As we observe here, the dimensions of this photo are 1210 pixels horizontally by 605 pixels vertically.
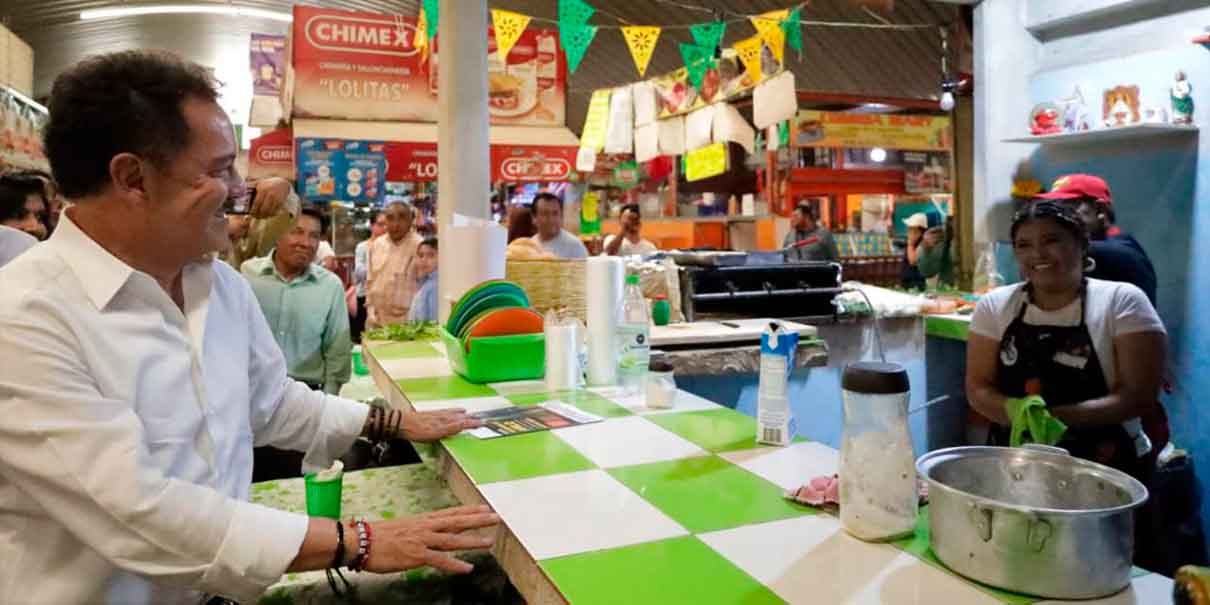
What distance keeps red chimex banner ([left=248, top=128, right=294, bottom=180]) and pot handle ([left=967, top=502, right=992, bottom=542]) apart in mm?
8609

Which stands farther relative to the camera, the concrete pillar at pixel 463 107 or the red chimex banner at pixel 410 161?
the red chimex banner at pixel 410 161

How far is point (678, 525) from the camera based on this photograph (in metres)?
1.23

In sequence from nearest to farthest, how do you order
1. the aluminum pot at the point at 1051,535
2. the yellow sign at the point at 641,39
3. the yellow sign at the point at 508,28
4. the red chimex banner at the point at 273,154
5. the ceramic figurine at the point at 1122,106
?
the aluminum pot at the point at 1051,535
the ceramic figurine at the point at 1122,106
the yellow sign at the point at 508,28
the yellow sign at the point at 641,39
the red chimex banner at the point at 273,154

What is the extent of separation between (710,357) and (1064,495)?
79.7 inches

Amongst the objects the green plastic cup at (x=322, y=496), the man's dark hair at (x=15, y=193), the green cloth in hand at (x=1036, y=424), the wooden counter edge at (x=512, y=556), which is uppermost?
the man's dark hair at (x=15, y=193)

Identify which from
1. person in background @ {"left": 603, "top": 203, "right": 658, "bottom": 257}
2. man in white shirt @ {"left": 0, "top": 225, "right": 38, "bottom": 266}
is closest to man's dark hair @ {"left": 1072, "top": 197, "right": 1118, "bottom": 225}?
man in white shirt @ {"left": 0, "top": 225, "right": 38, "bottom": 266}

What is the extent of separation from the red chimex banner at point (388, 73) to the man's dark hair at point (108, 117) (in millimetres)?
5478

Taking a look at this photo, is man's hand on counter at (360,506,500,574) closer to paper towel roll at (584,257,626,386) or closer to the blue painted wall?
paper towel roll at (584,257,626,386)

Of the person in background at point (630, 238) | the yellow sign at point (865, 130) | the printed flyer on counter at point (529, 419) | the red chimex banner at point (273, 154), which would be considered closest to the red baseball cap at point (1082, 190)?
the printed flyer on counter at point (529, 419)

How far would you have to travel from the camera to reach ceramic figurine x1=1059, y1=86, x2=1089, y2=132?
4.42 meters

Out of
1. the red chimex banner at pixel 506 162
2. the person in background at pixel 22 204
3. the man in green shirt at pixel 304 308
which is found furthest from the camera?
the red chimex banner at pixel 506 162

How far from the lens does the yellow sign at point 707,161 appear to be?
7.70 metres

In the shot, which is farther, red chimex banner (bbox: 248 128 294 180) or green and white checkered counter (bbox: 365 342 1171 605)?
red chimex banner (bbox: 248 128 294 180)

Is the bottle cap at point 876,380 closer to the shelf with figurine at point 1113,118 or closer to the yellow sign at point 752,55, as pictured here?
the shelf with figurine at point 1113,118
